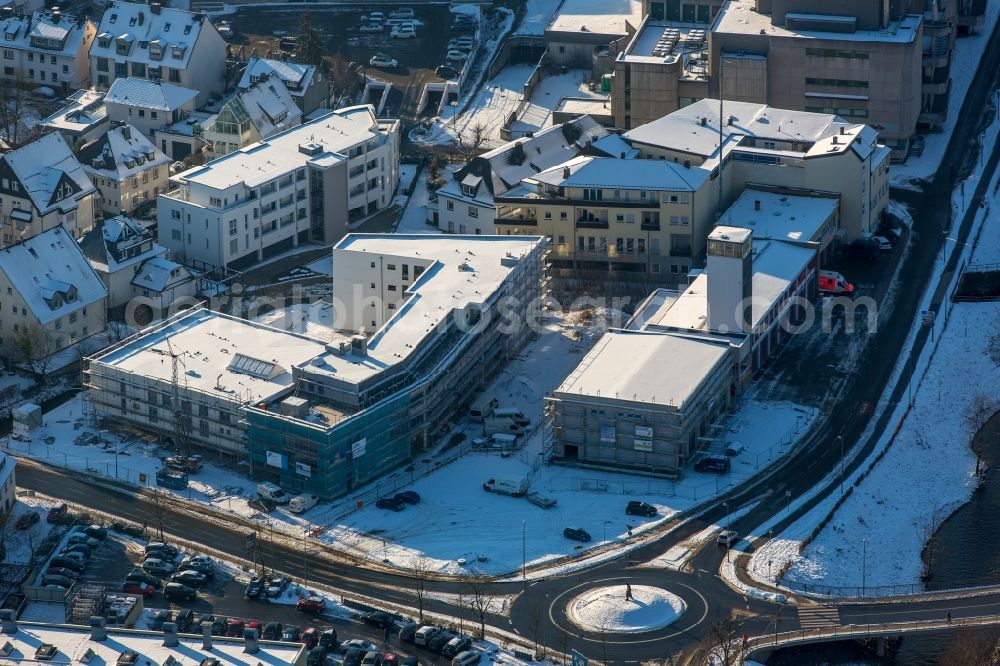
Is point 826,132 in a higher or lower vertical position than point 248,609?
higher

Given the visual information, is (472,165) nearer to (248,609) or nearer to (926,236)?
(926,236)

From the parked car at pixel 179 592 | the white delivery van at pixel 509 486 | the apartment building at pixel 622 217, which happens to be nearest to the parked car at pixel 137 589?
the parked car at pixel 179 592

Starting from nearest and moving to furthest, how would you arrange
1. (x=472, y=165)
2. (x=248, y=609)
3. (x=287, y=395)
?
(x=248, y=609) < (x=287, y=395) < (x=472, y=165)

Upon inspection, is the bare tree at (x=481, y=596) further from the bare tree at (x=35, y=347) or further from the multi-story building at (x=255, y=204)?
the multi-story building at (x=255, y=204)

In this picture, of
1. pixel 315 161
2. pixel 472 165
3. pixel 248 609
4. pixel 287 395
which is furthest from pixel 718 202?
pixel 248 609

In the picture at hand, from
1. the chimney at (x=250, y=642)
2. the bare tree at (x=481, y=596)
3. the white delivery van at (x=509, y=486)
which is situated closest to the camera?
the chimney at (x=250, y=642)

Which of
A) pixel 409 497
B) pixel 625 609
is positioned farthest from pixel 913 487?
pixel 409 497

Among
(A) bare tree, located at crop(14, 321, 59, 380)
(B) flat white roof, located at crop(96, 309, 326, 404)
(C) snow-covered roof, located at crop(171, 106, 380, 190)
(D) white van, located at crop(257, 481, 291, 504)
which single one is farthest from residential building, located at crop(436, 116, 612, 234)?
(D) white van, located at crop(257, 481, 291, 504)
